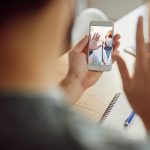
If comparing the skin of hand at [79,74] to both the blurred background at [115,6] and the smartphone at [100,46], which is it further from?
the blurred background at [115,6]

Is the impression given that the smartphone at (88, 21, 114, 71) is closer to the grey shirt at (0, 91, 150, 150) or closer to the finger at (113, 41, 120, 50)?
the finger at (113, 41, 120, 50)

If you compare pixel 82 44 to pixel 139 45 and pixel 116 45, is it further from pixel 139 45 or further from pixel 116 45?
pixel 139 45

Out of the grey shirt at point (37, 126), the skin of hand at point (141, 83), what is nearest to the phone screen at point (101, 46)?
the skin of hand at point (141, 83)

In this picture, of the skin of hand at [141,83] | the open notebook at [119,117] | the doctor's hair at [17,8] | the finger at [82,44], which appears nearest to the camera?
the doctor's hair at [17,8]

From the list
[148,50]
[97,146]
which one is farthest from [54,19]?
[148,50]

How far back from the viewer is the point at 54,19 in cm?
41

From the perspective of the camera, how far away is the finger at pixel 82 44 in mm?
964

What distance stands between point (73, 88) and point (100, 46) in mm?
131

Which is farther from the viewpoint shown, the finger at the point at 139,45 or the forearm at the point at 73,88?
the forearm at the point at 73,88

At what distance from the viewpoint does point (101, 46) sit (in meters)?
0.94

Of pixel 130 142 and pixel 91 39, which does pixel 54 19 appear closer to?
pixel 130 142

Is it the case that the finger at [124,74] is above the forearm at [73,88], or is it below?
above

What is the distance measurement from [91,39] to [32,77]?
0.57m

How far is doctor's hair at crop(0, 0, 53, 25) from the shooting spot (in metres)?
0.38
